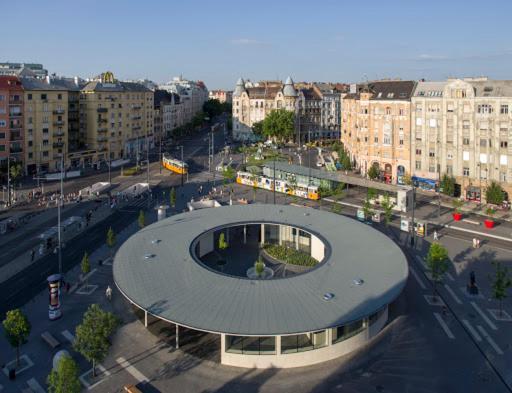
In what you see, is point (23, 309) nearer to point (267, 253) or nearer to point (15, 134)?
point (267, 253)

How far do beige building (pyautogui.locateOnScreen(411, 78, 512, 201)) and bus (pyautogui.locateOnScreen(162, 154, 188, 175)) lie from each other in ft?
169

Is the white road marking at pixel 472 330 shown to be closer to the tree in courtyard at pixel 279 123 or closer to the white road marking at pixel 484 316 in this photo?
the white road marking at pixel 484 316

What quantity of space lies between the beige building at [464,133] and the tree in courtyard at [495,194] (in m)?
3.20

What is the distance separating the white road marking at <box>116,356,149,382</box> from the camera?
31.2m

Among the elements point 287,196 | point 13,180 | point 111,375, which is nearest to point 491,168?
point 287,196

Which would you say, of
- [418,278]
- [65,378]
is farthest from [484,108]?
[65,378]

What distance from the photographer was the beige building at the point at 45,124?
105m

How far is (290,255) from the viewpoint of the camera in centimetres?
5303

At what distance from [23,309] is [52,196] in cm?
4889

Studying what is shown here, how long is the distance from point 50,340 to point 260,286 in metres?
16.4

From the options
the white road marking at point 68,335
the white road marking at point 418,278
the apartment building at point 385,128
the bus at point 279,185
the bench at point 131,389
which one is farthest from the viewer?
the apartment building at point 385,128

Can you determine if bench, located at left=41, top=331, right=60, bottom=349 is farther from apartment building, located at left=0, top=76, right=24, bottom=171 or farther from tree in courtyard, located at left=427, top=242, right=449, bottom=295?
apartment building, located at left=0, top=76, right=24, bottom=171

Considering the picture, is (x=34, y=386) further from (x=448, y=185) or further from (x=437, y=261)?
(x=448, y=185)

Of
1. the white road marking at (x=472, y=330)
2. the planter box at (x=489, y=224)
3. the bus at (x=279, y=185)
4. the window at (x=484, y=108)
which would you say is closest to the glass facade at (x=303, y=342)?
the white road marking at (x=472, y=330)
